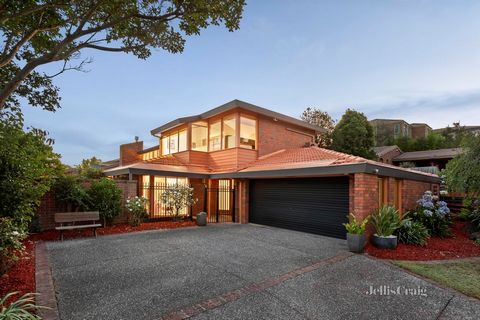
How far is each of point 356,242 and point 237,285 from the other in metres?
4.12

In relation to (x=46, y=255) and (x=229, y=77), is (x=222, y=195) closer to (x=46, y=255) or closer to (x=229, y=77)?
(x=46, y=255)

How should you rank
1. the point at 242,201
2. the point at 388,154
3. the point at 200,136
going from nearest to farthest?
the point at 242,201 → the point at 200,136 → the point at 388,154

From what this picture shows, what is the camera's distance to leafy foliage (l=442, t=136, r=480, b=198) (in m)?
10.6

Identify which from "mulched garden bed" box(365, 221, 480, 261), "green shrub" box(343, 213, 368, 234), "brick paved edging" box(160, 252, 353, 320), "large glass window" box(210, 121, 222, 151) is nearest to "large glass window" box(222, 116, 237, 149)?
"large glass window" box(210, 121, 222, 151)

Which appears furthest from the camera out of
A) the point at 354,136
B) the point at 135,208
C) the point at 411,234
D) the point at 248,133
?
the point at 354,136

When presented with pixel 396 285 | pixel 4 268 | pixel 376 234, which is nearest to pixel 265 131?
pixel 376 234

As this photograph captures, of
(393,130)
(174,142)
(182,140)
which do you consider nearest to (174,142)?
(174,142)

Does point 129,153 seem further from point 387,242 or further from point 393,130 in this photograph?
point 393,130

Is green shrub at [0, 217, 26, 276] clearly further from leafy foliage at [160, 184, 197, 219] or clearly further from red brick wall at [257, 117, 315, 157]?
red brick wall at [257, 117, 315, 157]

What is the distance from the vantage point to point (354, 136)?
22.4 m

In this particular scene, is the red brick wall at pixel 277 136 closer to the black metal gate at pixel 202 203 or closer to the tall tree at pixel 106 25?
the black metal gate at pixel 202 203

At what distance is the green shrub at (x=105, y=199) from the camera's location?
9758 millimetres

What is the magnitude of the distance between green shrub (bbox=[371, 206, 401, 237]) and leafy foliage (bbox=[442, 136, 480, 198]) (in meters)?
5.97

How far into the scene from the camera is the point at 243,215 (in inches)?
492
